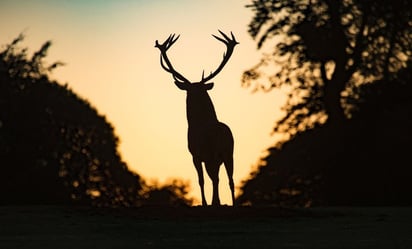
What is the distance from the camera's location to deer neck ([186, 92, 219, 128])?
82.5ft

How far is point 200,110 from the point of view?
82.9 feet

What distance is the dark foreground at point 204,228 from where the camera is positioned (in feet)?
60.6

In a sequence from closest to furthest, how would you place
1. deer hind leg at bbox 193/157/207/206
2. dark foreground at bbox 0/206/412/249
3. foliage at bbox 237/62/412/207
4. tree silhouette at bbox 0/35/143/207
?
dark foreground at bbox 0/206/412/249 < deer hind leg at bbox 193/157/207/206 < foliage at bbox 237/62/412/207 < tree silhouette at bbox 0/35/143/207

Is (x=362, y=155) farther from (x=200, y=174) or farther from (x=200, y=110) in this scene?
(x=200, y=110)

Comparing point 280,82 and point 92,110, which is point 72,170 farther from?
point 280,82

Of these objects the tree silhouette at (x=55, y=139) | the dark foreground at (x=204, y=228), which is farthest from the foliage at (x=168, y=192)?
the dark foreground at (x=204, y=228)

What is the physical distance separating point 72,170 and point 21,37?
5600mm

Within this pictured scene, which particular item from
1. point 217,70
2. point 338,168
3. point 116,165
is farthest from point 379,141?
point 217,70

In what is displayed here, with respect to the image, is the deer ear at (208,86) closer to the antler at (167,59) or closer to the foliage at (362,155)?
the antler at (167,59)

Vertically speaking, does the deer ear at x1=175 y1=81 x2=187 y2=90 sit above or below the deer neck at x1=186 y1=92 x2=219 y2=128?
above

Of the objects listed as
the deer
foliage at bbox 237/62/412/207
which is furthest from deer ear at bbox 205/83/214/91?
foliage at bbox 237/62/412/207

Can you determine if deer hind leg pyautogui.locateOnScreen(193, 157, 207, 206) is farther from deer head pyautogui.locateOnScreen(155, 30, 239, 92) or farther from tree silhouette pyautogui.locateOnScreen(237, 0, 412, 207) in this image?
tree silhouette pyautogui.locateOnScreen(237, 0, 412, 207)

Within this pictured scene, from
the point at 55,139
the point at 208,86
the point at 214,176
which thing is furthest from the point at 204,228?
the point at 55,139

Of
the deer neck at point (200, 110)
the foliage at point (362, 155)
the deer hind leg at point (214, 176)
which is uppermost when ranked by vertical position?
the foliage at point (362, 155)
